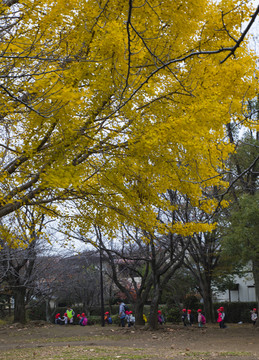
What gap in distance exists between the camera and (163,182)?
719 centimetres

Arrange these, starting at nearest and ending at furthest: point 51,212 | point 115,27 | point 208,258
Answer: point 115,27, point 51,212, point 208,258

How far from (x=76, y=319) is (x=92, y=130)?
27017mm

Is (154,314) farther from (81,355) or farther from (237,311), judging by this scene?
(237,311)

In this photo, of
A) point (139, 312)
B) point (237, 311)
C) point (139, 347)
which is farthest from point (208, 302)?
point (139, 347)

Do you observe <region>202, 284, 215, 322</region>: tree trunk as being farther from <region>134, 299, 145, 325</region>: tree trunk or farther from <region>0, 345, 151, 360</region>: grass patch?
<region>0, 345, 151, 360</region>: grass patch

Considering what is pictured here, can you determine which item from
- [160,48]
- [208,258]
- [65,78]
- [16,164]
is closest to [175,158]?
[160,48]

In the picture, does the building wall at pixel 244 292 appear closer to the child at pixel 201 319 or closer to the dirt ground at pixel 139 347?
the child at pixel 201 319

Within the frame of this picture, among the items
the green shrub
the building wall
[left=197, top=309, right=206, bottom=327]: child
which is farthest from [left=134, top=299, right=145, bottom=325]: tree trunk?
the building wall

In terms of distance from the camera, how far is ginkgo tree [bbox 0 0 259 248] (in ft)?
18.6

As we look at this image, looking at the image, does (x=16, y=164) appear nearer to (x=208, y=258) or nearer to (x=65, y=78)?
(x=65, y=78)

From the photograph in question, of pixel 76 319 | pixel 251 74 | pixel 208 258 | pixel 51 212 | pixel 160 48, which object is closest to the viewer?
pixel 160 48

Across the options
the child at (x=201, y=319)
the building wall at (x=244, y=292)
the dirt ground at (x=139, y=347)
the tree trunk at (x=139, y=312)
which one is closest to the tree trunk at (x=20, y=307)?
the dirt ground at (x=139, y=347)

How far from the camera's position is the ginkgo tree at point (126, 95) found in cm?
566

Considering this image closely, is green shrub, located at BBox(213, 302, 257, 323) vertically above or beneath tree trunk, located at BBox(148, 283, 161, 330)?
beneath
